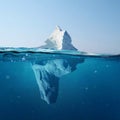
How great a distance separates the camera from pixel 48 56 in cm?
1425

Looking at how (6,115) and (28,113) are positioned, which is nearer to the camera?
(6,115)

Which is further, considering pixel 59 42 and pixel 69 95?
pixel 69 95

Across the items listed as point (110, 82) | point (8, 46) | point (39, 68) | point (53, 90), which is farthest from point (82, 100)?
point (8, 46)

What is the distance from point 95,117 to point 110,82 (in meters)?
4.89

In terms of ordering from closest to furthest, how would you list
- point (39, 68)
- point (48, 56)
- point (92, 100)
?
point (48, 56) < point (39, 68) < point (92, 100)

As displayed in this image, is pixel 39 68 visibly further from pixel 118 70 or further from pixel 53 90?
pixel 118 70

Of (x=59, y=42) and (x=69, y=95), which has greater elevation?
(x=59, y=42)

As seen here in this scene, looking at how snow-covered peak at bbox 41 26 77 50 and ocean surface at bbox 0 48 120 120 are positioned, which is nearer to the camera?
snow-covered peak at bbox 41 26 77 50

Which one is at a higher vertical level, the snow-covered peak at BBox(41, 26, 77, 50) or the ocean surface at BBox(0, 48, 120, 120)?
the snow-covered peak at BBox(41, 26, 77, 50)

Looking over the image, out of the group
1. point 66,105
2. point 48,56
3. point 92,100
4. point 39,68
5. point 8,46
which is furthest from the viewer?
point 92,100

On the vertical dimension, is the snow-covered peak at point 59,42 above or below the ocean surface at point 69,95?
above

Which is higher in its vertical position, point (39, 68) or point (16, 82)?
point (39, 68)

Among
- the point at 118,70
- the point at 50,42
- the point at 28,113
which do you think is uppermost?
the point at 50,42

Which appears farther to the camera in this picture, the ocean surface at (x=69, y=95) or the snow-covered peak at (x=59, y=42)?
the ocean surface at (x=69, y=95)
